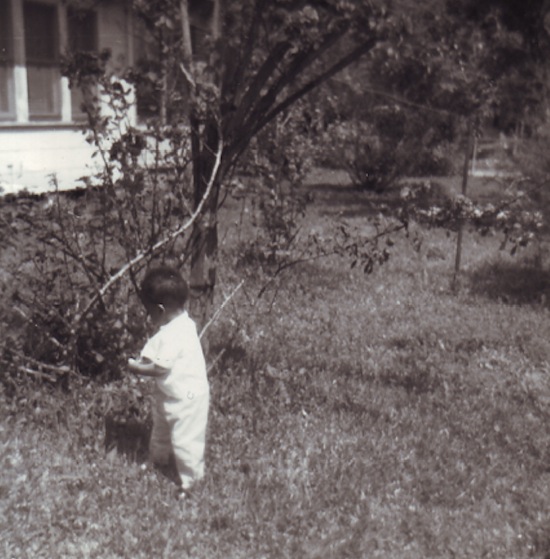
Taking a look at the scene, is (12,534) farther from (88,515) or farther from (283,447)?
(283,447)

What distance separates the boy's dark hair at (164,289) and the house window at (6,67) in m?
9.34

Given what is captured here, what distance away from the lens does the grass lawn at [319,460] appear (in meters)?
3.91

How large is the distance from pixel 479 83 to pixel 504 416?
18.1 feet

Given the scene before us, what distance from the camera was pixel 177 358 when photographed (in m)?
4.21

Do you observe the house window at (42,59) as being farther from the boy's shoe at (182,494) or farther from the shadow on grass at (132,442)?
the boy's shoe at (182,494)

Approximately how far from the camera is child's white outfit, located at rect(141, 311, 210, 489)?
166 inches

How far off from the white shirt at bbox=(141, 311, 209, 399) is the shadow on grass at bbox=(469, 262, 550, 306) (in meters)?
5.35

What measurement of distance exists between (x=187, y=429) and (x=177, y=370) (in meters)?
0.28

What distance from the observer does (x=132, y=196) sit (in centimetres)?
508

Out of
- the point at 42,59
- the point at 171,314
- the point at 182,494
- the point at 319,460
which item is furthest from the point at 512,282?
the point at 42,59

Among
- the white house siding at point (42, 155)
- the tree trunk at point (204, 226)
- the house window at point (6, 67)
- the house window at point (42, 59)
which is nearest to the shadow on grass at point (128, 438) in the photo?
the tree trunk at point (204, 226)

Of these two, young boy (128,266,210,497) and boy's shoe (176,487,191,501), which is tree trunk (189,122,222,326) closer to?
young boy (128,266,210,497)

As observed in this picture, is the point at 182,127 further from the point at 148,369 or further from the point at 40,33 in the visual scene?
the point at 40,33

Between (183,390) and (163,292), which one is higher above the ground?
(163,292)
